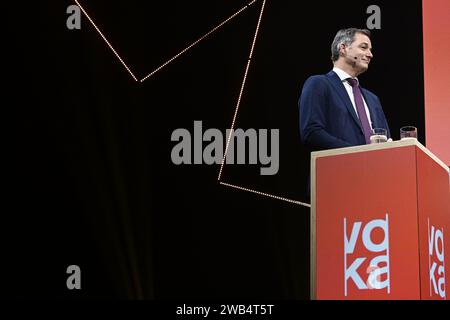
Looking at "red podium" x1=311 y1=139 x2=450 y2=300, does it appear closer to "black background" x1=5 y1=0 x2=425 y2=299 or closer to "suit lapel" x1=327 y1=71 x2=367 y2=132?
"suit lapel" x1=327 y1=71 x2=367 y2=132

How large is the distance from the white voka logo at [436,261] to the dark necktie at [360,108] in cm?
51

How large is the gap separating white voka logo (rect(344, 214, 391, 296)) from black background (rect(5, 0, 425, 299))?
1.21m

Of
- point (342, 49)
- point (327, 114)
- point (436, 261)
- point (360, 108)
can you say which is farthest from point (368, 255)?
point (342, 49)

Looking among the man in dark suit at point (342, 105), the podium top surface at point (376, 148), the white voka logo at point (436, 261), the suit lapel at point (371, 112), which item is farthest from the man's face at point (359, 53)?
the white voka logo at point (436, 261)

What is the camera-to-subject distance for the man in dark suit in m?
2.44

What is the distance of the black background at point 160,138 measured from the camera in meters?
2.83

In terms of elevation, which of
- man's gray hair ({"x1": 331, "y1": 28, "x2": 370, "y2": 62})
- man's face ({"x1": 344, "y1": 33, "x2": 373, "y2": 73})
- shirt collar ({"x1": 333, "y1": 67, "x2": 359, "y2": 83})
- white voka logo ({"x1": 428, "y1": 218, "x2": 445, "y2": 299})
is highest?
man's gray hair ({"x1": 331, "y1": 28, "x2": 370, "y2": 62})

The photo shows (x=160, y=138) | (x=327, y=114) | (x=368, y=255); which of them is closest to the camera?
(x=368, y=255)

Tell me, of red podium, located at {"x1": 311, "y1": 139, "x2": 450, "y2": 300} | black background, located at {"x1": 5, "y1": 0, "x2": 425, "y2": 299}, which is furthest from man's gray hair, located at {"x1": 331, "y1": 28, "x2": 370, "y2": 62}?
red podium, located at {"x1": 311, "y1": 139, "x2": 450, "y2": 300}

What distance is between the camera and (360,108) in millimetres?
2615

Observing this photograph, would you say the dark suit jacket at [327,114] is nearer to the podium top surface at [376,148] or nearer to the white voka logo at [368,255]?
the podium top surface at [376,148]

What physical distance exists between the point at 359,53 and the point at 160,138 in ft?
3.11

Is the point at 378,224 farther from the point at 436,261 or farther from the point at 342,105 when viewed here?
the point at 342,105

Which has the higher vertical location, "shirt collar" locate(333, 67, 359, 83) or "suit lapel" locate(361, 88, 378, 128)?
"shirt collar" locate(333, 67, 359, 83)
